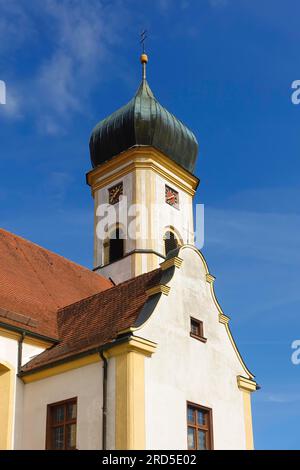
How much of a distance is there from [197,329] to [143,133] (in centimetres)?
1444

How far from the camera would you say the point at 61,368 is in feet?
55.9

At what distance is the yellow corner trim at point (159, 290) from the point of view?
1762 centimetres

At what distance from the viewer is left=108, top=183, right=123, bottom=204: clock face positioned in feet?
101

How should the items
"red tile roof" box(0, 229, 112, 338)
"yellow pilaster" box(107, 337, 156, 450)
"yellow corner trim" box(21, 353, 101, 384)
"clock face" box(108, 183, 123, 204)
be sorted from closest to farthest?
"yellow pilaster" box(107, 337, 156, 450) < "yellow corner trim" box(21, 353, 101, 384) < "red tile roof" box(0, 229, 112, 338) < "clock face" box(108, 183, 123, 204)

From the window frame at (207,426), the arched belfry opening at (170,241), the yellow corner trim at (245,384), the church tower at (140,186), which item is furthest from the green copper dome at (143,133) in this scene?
the window frame at (207,426)

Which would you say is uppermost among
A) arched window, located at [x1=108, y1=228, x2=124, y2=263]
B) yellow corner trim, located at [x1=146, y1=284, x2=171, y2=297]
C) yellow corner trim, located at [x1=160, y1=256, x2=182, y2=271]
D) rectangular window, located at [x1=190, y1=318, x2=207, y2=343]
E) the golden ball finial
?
the golden ball finial

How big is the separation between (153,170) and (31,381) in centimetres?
1447

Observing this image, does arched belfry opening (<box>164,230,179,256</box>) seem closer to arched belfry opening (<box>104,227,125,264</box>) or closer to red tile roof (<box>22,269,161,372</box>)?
arched belfry opening (<box>104,227,125,264</box>)

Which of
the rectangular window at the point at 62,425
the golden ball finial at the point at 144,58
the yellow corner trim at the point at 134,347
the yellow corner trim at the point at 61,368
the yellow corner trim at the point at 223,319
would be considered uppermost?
the golden ball finial at the point at 144,58

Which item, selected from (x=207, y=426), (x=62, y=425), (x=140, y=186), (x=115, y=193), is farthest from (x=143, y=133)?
(x=62, y=425)

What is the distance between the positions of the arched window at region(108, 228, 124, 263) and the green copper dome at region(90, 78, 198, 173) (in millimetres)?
3849

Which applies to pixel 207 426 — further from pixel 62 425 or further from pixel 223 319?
pixel 62 425

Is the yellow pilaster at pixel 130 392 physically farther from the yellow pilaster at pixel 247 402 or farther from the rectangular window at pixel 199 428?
the yellow pilaster at pixel 247 402

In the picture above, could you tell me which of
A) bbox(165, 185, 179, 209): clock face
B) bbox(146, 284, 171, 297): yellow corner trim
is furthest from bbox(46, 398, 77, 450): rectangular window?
bbox(165, 185, 179, 209): clock face
